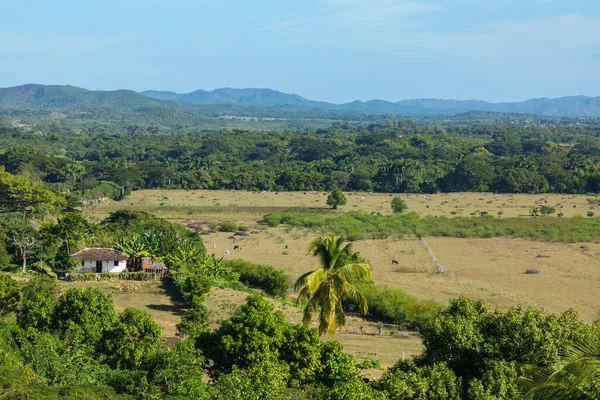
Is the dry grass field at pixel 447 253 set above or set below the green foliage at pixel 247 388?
below

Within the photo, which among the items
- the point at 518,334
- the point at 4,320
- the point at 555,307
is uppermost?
the point at 518,334

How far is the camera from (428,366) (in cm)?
1529

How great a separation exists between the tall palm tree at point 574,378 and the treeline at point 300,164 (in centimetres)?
7199

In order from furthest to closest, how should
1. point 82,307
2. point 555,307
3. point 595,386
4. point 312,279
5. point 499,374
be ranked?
point 555,307 < point 82,307 < point 312,279 < point 499,374 < point 595,386

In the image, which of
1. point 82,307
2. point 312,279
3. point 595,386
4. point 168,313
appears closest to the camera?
point 595,386

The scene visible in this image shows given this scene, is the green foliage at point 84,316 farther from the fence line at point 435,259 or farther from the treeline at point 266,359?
the fence line at point 435,259

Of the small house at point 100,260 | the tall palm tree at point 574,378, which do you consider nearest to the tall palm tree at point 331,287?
the tall palm tree at point 574,378

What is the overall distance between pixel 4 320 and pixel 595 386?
17.6 metres

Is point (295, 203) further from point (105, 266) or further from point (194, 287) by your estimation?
point (194, 287)

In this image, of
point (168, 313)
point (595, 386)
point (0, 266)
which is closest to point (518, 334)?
point (595, 386)

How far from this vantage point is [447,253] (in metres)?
48.1

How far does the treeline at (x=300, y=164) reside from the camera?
278ft

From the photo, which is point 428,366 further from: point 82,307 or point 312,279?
point 82,307

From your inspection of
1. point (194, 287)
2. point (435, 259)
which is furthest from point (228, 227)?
point (194, 287)
